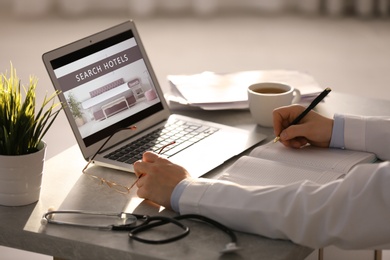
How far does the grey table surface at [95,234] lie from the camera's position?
1.51 metres

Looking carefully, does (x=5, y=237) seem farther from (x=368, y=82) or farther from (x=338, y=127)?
(x=368, y=82)

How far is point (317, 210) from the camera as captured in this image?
1.55 meters

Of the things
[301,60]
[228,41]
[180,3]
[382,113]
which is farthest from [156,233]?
[180,3]

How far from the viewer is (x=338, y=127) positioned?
1.98 meters

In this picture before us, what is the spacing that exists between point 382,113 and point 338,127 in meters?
0.34

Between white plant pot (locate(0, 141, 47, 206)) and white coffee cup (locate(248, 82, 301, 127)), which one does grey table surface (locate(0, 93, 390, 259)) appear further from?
white coffee cup (locate(248, 82, 301, 127))

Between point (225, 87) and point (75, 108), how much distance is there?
0.62m

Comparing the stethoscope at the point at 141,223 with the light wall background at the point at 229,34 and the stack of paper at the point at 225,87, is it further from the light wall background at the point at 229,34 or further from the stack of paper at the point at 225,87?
the light wall background at the point at 229,34

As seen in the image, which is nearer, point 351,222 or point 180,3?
point 351,222

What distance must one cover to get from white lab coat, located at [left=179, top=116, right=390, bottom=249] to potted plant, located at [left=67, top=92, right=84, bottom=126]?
1.64 feet

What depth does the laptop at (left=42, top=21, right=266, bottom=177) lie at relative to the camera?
77.8 inches

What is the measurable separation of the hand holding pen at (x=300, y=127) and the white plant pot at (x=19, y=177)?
62 centimetres

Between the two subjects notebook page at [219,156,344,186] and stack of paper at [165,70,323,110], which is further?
stack of paper at [165,70,323,110]

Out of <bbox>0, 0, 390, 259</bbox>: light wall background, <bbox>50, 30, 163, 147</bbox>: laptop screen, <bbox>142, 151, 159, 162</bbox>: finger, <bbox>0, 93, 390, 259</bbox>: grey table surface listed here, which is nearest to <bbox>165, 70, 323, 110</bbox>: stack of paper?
<bbox>50, 30, 163, 147</bbox>: laptop screen
